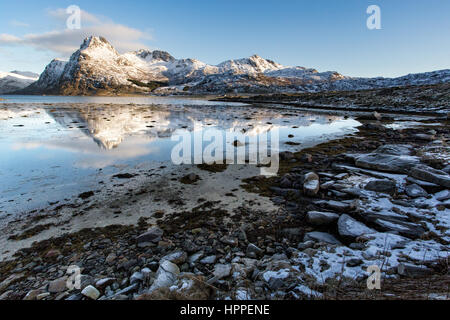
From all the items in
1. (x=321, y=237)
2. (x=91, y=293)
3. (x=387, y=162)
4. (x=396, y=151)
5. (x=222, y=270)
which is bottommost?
(x=91, y=293)

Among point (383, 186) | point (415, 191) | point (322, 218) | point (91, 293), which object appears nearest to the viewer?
point (91, 293)

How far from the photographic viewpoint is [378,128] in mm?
26422

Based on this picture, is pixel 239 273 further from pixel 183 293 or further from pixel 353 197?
pixel 353 197

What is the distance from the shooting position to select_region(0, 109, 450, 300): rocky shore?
443cm

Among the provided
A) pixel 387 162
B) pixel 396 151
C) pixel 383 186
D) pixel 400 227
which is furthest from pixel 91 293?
pixel 396 151

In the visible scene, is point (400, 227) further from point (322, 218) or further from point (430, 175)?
point (430, 175)

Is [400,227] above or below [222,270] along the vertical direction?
above

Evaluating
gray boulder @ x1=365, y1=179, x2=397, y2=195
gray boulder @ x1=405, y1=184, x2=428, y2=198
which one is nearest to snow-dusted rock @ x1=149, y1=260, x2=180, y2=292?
gray boulder @ x1=365, y1=179, x2=397, y2=195

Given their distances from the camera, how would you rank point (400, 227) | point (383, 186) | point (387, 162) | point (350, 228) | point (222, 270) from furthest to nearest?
point (387, 162) < point (383, 186) < point (350, 228) < point (400, 227) < point (222, 270)

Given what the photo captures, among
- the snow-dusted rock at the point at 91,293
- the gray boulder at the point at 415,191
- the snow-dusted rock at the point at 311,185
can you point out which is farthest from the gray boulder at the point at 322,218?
the snow-dusted rock at the point at 91,293

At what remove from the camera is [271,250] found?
615cm

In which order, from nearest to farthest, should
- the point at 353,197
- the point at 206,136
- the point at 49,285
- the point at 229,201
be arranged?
the point at 49,285
the point at 353,197
the point at 229,201
the point at 206,136
